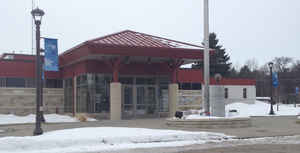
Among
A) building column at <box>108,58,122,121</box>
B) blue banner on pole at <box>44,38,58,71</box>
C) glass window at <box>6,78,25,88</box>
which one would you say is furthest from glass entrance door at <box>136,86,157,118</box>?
glass window at <box>6,78,25,88</box>

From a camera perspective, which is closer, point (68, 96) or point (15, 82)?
point (15, 82)

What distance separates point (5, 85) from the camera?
107 ft

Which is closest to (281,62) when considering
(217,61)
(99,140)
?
(217,61)

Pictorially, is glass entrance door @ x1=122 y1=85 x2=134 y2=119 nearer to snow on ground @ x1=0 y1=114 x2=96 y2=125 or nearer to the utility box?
snow on ground @ x1=0 y1=114 x2=96 y2=125

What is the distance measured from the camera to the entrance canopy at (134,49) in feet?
84.1

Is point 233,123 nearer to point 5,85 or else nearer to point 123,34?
point 123,34

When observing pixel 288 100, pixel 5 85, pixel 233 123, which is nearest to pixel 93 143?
pixel 233 123

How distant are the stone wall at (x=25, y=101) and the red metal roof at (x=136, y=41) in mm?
8998

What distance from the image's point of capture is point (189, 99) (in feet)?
130

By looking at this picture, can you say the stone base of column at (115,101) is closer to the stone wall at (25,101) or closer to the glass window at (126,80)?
the glass window at (126,80)

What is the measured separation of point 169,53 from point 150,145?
14.2 meters

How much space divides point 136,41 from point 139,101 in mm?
4589

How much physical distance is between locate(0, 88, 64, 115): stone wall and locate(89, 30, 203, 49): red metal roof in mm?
8998

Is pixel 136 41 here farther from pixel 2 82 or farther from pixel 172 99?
pixel 2 82
